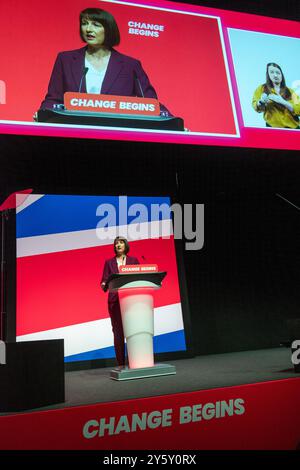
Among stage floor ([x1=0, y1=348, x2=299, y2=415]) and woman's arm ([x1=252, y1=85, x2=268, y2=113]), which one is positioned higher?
woman's arm ([x1=252, y1=85, x2=268, y2=113])

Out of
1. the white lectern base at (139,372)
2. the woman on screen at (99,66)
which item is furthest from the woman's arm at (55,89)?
the white lectern base at (139,372)

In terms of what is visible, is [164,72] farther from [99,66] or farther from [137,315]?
[137,315]

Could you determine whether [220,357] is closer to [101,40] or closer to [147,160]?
[147,160]

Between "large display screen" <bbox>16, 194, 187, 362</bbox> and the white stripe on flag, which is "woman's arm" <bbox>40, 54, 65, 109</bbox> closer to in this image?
"large display screen" <bbox>16, 194, 187, 362</bbox>

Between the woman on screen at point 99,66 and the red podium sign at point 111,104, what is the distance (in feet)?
0.15

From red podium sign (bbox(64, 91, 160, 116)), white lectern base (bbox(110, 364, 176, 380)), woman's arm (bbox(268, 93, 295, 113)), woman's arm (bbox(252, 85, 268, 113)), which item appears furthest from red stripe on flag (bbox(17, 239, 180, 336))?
woman's arm (bbox(268, 93, 295, 113))

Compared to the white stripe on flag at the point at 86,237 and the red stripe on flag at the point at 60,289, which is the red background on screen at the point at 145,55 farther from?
the red stripe on flag at the point at 60,289

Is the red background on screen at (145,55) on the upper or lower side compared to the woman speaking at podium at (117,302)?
upper

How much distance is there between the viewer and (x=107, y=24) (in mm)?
4289

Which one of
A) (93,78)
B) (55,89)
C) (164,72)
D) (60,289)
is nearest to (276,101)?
(164,72)

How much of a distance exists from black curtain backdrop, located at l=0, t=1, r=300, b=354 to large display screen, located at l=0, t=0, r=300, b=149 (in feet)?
0.66

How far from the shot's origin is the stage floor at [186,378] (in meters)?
3.12

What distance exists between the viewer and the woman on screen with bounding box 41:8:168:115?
4074 millimetres

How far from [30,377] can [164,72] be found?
269 cm
